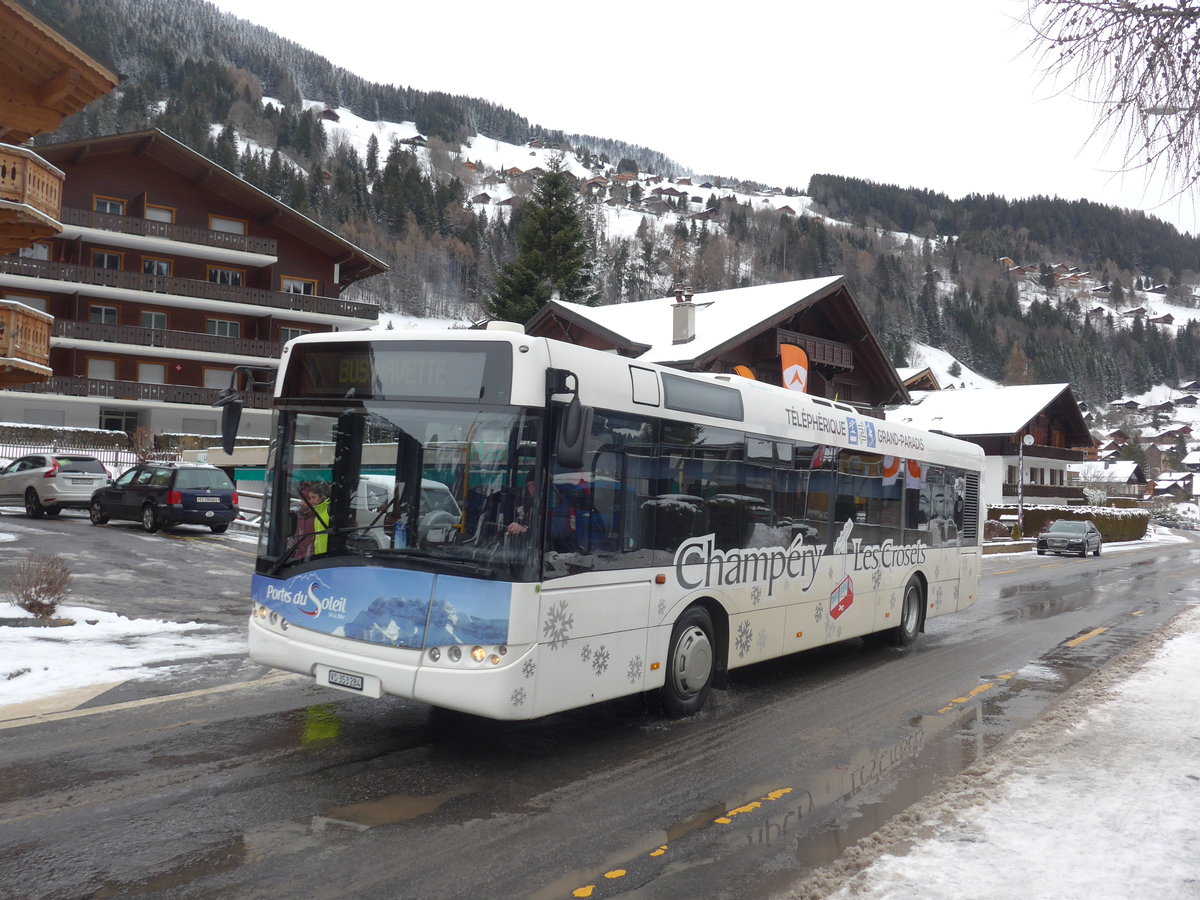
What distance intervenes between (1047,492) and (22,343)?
68176 millimetres

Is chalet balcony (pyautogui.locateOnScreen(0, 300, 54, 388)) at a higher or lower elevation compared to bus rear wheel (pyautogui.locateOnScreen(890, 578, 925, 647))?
higher

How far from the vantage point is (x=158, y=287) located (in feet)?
155

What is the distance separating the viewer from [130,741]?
649cm

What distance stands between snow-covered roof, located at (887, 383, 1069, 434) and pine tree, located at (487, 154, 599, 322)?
83.3ft

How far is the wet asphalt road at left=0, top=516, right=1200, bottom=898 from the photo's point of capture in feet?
14.8

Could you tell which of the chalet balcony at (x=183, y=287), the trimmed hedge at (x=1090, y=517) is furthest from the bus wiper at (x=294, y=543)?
the trimmed hedge at (x=1090, y=517)

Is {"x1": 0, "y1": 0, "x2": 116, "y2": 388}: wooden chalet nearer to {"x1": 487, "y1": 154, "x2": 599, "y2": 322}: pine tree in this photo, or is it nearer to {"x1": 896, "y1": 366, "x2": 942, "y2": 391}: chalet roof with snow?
{"x1": 487, "y1": 154, "x2": 599, "y2": 322}: pine tree

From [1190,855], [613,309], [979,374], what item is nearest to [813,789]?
[1190,855]

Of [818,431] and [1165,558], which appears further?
[1165,558]

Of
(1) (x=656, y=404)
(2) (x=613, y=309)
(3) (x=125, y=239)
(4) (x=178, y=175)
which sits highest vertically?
(4) (x=178, y=175)

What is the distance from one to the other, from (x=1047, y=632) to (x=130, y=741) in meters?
12.8

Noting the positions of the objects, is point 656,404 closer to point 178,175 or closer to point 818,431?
point 818,431

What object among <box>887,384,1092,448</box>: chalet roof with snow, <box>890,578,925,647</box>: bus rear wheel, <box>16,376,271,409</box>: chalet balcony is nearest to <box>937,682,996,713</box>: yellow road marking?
<box>890,578,925,647</box>: bus rear wheel

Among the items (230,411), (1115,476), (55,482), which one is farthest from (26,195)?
(1115,476)
